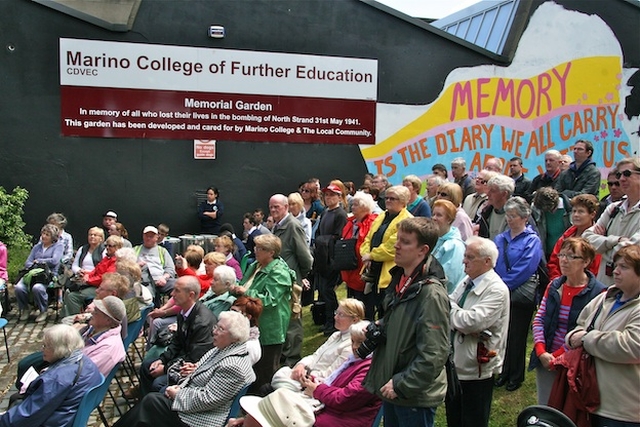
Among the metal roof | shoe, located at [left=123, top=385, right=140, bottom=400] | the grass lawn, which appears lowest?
shoe, located at [left=123, top=385, right=140, bottom=400]

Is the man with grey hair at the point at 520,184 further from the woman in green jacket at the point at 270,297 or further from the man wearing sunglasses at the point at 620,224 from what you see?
the woman in green jacket at the point at 270,297

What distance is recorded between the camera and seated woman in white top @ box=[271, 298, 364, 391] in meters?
5.00

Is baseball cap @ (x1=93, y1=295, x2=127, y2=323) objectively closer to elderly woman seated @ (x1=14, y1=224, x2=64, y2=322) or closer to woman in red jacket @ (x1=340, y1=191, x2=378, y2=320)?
woman in red jacket @ (x1=340, y1=191, x2=378, y2=320)

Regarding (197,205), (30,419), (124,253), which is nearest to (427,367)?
(30,419)

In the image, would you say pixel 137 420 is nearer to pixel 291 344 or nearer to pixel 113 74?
pixel 291 344

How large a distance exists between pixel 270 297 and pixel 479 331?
2.19 metres

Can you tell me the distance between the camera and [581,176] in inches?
312

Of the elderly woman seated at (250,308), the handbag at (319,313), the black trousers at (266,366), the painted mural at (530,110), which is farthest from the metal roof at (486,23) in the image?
the elderly woman seated at (250,308)

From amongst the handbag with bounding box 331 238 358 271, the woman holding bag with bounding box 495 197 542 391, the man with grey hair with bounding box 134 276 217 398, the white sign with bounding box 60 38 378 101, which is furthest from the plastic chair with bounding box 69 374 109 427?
the white sign with bounding box 60 38 378 101

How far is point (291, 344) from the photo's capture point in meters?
7.04

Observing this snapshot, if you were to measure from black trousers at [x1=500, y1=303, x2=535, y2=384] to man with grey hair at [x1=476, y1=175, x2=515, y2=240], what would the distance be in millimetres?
984

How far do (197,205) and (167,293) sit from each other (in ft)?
15.1

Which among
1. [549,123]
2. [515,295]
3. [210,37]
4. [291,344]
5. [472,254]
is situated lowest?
[291,344]

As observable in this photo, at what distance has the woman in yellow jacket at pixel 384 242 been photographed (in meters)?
6.55
